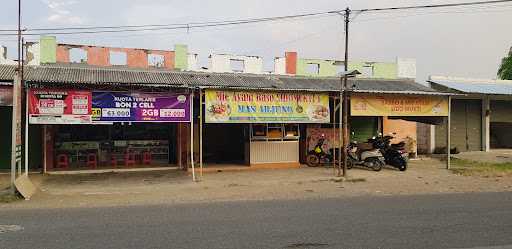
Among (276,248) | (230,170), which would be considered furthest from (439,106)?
(276,248)

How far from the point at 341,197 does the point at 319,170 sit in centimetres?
575

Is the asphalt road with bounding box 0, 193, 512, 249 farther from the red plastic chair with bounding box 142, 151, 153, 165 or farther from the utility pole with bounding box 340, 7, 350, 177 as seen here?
the red plastic chair with bounding box 142, 151, 153, 165

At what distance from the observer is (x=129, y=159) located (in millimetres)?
17969

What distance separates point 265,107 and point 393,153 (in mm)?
5519

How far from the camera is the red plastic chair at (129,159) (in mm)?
17875

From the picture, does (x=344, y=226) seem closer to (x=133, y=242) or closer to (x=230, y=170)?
(x=133, y=242)

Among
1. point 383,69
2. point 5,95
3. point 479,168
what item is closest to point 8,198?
point 5,95

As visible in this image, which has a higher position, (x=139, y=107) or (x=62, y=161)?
(x=139, y=107)

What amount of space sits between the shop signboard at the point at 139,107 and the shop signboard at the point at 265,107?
0.84m

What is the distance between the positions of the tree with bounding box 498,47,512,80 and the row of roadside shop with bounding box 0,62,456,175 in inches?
1020

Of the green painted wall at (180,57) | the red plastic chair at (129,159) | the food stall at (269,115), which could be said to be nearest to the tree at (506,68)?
the food stall at (269,115)

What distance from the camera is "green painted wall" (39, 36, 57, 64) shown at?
1809cm

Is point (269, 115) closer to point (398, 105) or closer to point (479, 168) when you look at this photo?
point (398, 105)

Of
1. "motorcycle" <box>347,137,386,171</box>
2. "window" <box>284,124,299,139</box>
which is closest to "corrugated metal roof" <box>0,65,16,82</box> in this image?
"window" <box>284,124,299,139</box>
